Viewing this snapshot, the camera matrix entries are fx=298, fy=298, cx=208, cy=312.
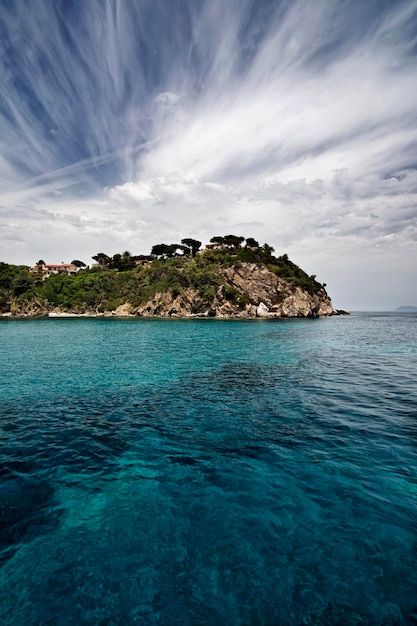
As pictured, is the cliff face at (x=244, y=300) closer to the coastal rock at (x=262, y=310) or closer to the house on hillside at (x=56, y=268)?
the coastal rock at (x=262, y=310)

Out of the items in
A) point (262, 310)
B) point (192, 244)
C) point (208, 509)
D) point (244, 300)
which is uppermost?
point (192, 244)

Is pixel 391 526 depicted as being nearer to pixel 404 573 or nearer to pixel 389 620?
pixel 404 573

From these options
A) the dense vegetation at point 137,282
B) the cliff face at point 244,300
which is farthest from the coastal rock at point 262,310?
the dense vegetation at point 137,282

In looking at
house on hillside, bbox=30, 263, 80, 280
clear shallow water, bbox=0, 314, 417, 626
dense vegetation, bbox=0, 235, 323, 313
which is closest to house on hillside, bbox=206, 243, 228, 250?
dense vegetation, bbox=0, 235, 323, 313

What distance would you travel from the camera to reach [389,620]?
17.7 ft

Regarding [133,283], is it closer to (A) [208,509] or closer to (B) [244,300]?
(B) [244,300]

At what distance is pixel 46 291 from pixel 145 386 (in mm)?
137013

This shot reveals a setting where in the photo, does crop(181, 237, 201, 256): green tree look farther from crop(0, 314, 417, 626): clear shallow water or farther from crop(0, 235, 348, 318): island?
crop(0, 314, 417, 626): clear shallow water

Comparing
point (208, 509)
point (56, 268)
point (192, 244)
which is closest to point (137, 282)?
point (192, 244)

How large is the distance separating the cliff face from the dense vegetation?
2.50 m

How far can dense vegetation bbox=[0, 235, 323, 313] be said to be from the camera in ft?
432

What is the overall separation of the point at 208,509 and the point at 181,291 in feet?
398

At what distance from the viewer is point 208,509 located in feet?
27.6

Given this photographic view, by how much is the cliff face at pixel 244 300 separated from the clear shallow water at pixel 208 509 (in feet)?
359
